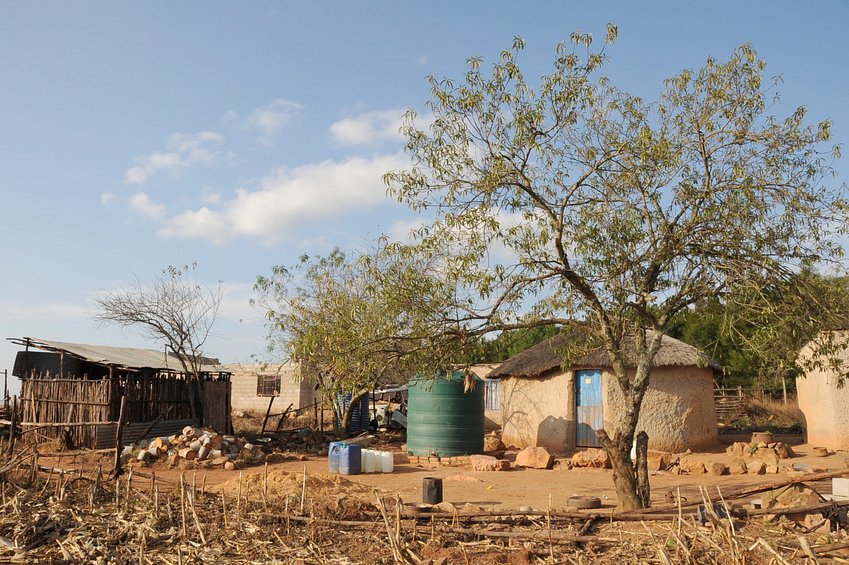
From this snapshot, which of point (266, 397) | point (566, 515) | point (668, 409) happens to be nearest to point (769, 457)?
point (668, 409)

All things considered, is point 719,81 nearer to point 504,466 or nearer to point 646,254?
point 646,254

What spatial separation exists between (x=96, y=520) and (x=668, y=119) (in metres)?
7.93

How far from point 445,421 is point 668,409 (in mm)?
5423

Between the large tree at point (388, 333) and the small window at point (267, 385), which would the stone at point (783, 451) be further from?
the small window at point (267, 385)

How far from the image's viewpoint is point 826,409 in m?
18.2

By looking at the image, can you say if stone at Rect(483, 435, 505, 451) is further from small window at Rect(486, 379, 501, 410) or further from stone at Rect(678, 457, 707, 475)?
small window at Rect(486, 379, 501, 410)

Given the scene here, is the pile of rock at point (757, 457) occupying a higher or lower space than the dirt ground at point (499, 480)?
higher

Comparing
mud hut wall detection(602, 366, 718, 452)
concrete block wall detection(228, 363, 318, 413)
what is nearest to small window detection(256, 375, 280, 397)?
concrete block wall detection(228, 363, 318, 413)

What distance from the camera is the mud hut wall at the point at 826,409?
17609 millimetres

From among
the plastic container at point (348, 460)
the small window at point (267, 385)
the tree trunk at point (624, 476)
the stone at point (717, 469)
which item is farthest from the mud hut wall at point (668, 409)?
the small window at point (267, 385)

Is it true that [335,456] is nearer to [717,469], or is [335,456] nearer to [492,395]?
[717,469]

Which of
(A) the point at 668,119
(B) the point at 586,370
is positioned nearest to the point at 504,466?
(B) the point at 586,370

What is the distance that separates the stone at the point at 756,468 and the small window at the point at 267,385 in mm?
22015

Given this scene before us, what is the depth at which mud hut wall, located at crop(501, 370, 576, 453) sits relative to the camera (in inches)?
717
